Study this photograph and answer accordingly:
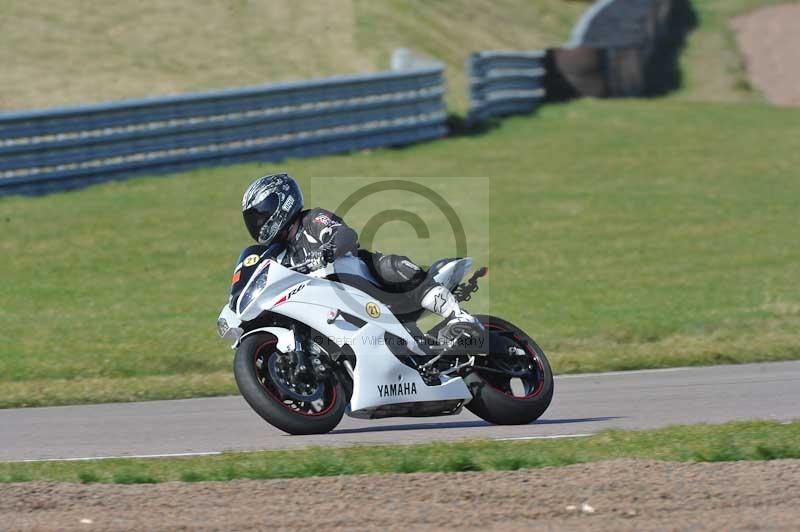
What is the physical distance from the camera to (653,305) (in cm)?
1366

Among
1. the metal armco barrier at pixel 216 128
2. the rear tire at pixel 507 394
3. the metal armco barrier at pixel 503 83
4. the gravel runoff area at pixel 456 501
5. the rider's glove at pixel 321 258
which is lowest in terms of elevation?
the gravel runoff area at pixel 456 501

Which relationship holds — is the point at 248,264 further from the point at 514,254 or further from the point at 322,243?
the point at 514,254

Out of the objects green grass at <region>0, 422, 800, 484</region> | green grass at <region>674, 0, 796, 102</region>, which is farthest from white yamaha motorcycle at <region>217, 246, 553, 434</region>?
green grass at <region>674, 0, 796, 102</region>

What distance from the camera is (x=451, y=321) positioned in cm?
834

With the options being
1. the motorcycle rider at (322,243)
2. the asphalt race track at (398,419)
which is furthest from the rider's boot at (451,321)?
the asphalt race track at (398,419)

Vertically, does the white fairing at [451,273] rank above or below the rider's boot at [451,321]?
above

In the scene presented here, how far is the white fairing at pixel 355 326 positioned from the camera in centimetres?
798

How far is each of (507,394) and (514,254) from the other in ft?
24.7

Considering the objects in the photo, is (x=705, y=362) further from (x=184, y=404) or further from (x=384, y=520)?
(x=384, y=520)

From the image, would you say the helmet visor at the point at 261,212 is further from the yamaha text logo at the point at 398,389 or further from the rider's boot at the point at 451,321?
the yamaha text logo at the point at 398,389

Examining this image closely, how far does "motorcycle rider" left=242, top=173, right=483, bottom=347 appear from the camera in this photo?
8133 mm

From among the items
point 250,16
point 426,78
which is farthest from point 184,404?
point 250,16

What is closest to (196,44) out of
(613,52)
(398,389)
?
(613,52)

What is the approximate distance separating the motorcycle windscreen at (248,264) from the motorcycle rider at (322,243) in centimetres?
6
